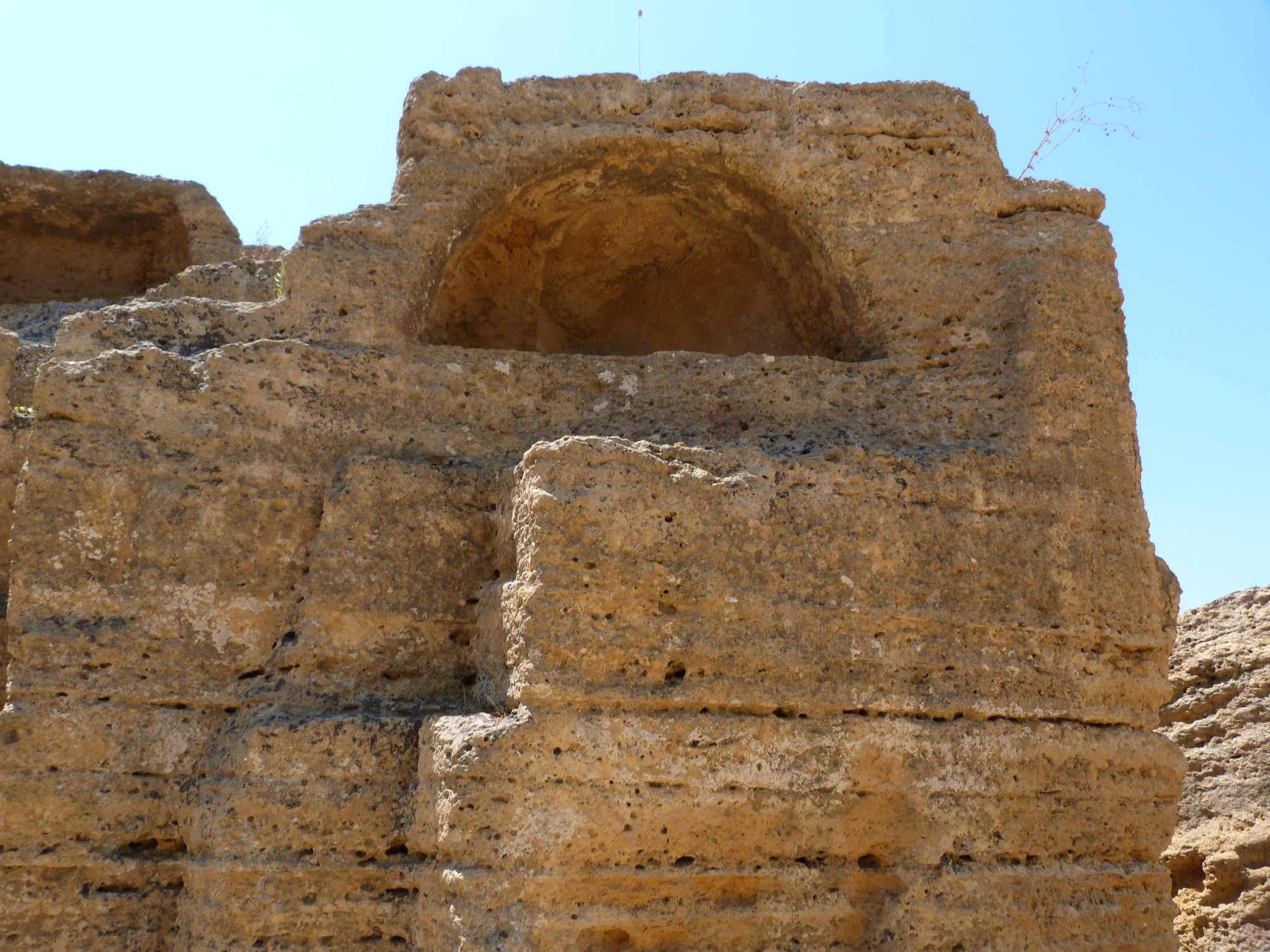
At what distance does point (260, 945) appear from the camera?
314 cm

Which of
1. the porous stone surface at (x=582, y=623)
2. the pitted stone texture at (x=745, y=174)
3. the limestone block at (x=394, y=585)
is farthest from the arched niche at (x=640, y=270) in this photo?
the limestone block at (x=394, y=585)

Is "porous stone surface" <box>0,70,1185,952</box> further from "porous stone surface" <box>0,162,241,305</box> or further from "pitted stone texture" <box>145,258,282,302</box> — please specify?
"porous stone surface" <box>0,162,241,305</box>

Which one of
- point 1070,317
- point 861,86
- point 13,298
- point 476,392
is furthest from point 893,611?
point 13,298

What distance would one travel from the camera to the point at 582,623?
316 centimetres

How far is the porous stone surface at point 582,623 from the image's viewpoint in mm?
3133

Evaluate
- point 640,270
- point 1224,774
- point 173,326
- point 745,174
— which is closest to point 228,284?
point 173,326

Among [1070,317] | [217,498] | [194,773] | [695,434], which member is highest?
[1070,317]

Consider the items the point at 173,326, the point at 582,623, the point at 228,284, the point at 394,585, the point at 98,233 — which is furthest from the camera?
the point at 98,233

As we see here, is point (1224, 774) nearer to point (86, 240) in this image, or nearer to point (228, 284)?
point (228, 284)

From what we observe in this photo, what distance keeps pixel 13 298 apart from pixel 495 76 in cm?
388

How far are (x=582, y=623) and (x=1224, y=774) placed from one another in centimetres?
331

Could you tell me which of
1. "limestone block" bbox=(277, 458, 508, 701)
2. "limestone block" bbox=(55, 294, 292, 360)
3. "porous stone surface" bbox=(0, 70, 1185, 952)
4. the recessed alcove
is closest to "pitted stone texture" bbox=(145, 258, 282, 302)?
"porous stone surface" bbox=(0, 70, 1185, 952)

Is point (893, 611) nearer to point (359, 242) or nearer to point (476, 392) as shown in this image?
point (476, 392)

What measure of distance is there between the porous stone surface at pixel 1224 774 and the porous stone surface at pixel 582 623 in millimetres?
1016
